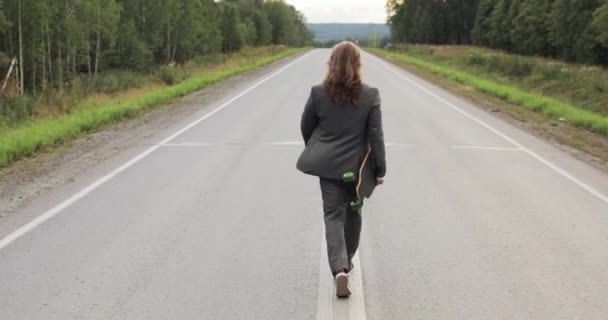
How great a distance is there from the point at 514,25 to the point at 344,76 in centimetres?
7722

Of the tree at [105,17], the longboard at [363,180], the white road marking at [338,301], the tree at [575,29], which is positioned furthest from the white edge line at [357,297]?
the tree at [575,29]

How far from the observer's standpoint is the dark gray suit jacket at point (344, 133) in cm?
448

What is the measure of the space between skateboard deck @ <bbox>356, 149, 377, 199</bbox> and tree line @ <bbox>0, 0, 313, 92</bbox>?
27.1 m

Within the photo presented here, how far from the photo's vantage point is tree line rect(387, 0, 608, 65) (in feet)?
177

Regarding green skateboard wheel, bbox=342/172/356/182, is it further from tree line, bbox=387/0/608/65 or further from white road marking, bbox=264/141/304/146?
tree line, bbox=387/0/608/65

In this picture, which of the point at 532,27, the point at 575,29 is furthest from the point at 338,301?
the point at 532,27

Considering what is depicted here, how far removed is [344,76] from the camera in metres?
4.40

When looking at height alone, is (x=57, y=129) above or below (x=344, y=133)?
below

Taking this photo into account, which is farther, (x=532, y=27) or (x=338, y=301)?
(x=532, y=27)

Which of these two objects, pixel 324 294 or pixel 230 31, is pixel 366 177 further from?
pixel 230 31

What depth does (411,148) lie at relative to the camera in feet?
36.1

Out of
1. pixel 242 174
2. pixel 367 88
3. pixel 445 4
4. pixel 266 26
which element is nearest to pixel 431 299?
pixel 367 88

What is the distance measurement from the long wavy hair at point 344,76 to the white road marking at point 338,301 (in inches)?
52.3

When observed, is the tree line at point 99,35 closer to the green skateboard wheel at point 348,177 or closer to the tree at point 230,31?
the tree at point 230,31
